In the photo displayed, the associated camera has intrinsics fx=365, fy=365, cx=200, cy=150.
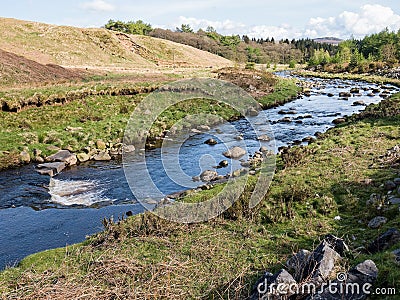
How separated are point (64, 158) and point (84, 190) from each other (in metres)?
4.36

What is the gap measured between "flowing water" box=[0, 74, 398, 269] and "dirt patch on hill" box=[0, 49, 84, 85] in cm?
2095

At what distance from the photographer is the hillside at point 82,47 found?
59344mm

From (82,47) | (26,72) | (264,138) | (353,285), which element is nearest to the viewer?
(353,285)

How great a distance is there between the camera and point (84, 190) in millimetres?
16250

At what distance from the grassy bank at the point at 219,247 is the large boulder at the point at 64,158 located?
9.71m

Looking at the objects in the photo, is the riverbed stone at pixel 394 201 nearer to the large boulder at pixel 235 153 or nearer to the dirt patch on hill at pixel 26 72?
the large boulder at pixel 235 153

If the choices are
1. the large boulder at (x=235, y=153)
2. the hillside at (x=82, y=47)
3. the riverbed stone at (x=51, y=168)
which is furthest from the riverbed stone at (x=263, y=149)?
the hillside at (x=82, y=47)

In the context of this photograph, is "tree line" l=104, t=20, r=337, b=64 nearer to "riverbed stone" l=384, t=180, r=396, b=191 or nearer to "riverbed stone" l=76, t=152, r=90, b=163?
"riverbed stone" l=76, t=152, r=90, b=163

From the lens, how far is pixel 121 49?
7800 centimetres

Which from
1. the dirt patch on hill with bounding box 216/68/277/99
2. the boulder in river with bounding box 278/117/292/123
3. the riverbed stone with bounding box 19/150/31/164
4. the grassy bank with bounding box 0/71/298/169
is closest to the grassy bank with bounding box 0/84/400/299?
the riverbed stone with bounding box 19/150/31/164

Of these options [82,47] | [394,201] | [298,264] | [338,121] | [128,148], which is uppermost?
[82,47]

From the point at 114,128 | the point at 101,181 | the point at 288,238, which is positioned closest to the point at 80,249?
the point at 288,238

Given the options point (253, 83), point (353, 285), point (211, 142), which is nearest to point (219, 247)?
point (353, 285)

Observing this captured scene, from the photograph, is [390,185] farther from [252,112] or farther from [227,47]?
[227,47]
